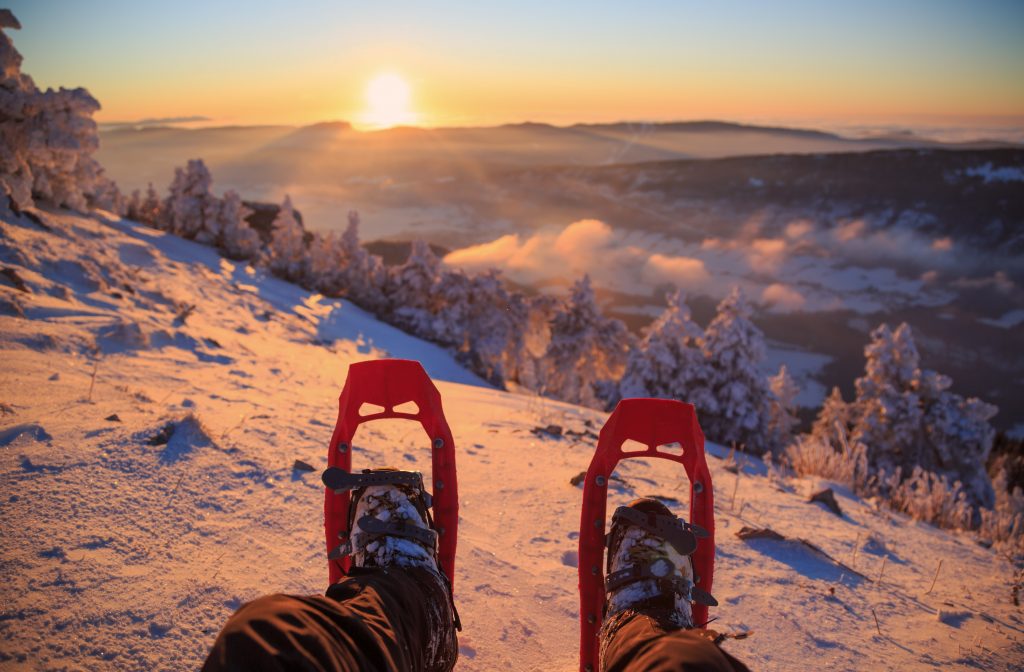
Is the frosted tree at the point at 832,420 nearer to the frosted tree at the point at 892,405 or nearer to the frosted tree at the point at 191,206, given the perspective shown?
the frosted tree at the point at 892,405

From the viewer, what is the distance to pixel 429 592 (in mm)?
2201

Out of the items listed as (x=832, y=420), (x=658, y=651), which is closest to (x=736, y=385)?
(x=832, y=420)

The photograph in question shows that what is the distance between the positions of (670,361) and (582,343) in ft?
33.0

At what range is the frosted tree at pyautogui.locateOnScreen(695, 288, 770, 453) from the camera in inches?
733

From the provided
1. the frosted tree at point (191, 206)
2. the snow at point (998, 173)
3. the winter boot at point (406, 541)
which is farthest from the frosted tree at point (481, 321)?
the snow at point (998, 173)

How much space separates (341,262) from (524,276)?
110916mm

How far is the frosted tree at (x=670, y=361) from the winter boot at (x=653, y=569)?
55.8ft

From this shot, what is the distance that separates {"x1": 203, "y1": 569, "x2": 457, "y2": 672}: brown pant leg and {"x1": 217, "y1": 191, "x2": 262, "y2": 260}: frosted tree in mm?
26679

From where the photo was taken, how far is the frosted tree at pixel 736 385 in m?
18.6

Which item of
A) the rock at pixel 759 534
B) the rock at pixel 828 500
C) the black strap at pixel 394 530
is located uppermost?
the black strap at pixel 394 530

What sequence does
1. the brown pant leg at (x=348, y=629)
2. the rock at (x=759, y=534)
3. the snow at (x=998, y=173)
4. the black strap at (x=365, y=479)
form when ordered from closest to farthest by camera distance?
the brown pant leg at (x=348, y=629)
the black strap at (x=365, y=479)
the rock at (x=759, y=534)
the snow at (x=998, y=173)

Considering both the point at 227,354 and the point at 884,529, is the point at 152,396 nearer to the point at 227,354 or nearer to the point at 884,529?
the point at 227,354

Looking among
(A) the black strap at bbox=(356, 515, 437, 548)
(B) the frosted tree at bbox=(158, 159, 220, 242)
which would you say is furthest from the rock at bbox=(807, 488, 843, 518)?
(B) the frosted tree at bbox=(158, 159, 220, 242)

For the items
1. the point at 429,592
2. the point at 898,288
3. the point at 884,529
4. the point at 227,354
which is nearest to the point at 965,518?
the point at 884,529
